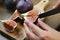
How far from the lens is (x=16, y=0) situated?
2.55 feet

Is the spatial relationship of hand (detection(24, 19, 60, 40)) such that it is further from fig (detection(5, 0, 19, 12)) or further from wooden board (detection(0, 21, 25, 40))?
fig (detection(5, 0, 19, 12))

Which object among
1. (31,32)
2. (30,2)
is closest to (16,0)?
(30,2)

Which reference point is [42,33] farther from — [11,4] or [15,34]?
[11,4]

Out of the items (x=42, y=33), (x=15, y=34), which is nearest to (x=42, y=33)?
(x=42, y=33)

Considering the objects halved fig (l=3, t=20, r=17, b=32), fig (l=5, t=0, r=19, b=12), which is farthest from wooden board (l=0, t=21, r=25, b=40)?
fig (l=5, t=0, r=19, b=12)

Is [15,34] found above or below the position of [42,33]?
above

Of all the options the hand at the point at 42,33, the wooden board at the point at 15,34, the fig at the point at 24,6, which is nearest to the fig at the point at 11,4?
the fig at the point at 24,6

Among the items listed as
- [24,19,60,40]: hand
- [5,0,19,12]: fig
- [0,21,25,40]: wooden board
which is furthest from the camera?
[5,0,19,12]: fig

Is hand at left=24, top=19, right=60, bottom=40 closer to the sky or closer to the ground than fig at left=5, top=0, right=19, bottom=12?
closer to the ground

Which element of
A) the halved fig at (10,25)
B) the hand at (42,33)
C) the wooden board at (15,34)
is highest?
the halved fig at (10,25)

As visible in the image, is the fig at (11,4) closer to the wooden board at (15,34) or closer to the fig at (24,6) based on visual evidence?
the fig at (24,6)

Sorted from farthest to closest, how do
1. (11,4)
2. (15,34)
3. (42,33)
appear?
(11,4), (15,34), (42,33)

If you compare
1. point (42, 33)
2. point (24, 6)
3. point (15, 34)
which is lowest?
point (42, 33)

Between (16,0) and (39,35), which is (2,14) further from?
(39,35)
